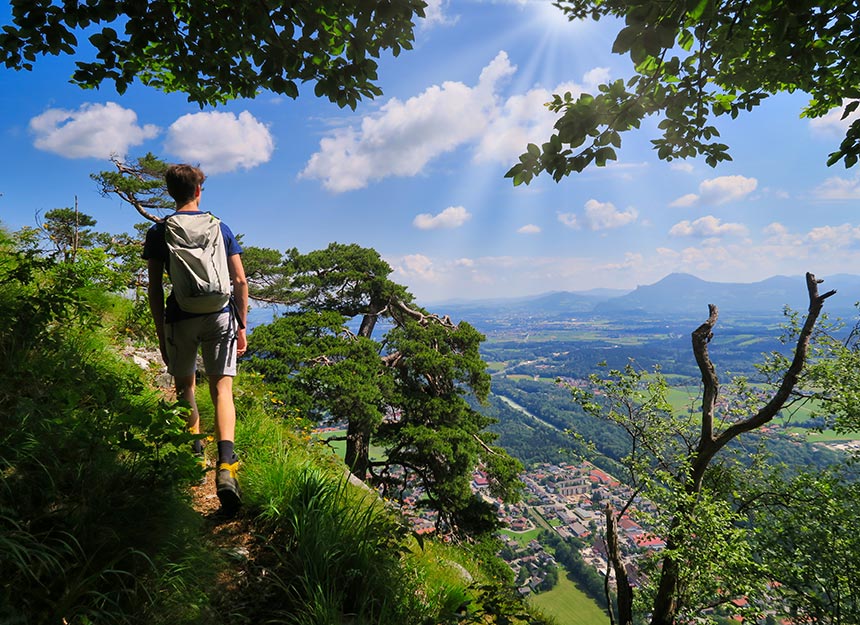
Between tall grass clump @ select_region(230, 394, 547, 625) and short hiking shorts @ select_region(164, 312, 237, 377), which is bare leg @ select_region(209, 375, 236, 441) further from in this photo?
tall grass clump @ select_region(230, 394, 547, 625)

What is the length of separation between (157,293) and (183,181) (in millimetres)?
832

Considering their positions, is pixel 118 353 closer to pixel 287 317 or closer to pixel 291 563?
pixel 291 563

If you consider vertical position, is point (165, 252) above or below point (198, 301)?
above

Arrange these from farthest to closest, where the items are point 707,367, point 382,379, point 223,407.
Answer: point 382,379, point 707,367, point 223,407

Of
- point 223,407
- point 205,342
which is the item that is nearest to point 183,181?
→ point 205,342

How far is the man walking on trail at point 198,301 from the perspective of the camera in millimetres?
2416

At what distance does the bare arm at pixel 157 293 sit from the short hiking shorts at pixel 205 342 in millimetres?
73

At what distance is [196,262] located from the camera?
2416 millimetres

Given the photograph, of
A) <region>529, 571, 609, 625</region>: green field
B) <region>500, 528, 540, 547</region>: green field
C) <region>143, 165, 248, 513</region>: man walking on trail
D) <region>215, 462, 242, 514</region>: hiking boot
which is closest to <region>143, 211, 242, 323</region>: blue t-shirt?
<region>143, 165, 248, 513</region>: man walking on trail

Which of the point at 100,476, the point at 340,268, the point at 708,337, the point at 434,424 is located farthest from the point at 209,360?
the point at 340,268

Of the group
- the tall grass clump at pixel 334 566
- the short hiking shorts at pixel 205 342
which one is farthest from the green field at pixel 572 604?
the short hiking shorts at pixel 205 342

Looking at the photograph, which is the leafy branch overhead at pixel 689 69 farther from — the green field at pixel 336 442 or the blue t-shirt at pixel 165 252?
the green field at pixel 336 442

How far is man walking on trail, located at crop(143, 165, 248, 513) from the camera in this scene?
7.93 feet

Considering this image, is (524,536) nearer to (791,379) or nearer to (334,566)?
(791,379)
